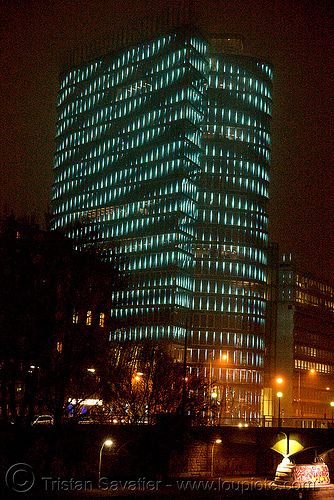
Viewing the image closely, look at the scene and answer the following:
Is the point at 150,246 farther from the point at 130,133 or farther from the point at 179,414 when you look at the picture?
the point at 179,414

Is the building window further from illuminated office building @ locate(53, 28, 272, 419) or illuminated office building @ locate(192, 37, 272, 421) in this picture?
illuminated office building @ locate(192, 37, 272, 421)

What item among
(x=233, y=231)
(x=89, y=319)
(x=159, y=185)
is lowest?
(x=89, y=319)

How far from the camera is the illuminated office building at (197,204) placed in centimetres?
18100

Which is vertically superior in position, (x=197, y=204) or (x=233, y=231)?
(x=197, y=204)

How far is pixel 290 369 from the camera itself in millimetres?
194500

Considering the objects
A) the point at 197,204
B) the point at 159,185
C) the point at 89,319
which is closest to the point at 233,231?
the point at 197,204

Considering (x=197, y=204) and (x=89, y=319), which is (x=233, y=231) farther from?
(x=89, y=319)

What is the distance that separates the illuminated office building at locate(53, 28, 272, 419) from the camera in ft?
594

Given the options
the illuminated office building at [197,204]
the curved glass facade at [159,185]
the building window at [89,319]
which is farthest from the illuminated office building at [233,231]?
the building window at [89,319]

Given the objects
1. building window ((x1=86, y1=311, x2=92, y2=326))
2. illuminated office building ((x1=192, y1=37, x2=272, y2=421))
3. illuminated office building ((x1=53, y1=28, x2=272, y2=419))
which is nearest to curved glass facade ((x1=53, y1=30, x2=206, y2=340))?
illuminated office building ((x1=53, y1=28, x2=272, y2=419))

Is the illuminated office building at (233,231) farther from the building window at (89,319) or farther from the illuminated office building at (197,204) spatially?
the building window at (89,319)

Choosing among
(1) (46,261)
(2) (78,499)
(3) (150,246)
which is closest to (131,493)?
(2) (78,499)

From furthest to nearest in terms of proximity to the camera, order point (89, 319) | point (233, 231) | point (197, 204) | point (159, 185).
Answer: point (197, 204), point (233, 231), point (159, 185), point (89, 319)

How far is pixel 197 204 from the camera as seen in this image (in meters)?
190
